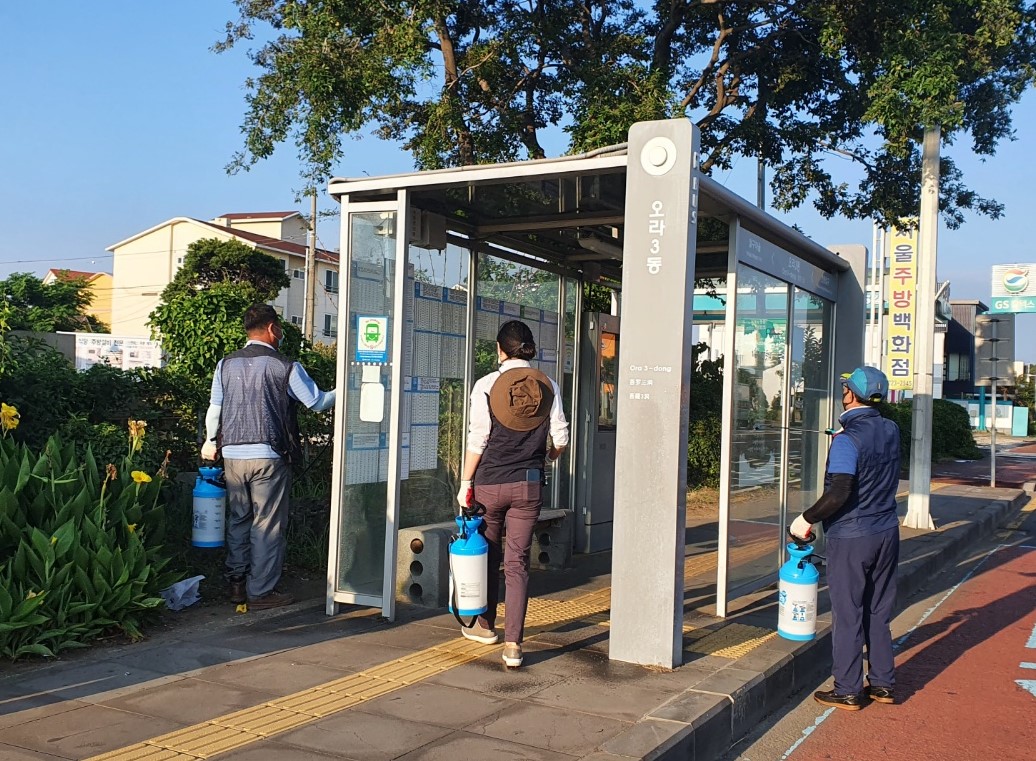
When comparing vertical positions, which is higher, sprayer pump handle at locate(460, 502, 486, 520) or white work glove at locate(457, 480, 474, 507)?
white work glove at locate(457, 480, 474, 507)

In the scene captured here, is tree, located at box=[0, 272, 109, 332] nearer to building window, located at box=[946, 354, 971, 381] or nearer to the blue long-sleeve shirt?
the blue long-sleeve shirt

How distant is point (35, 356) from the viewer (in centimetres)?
735

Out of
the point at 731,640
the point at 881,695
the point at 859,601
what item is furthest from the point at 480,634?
the point at 881,695

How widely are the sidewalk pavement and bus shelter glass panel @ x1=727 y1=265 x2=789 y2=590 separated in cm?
72

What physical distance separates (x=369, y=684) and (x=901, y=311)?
1406 centimetres

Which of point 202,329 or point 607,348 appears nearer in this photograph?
point 202,329

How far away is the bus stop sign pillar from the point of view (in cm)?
552

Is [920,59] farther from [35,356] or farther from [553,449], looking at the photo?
[35,356]

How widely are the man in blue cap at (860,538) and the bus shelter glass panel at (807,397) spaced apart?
2552mm

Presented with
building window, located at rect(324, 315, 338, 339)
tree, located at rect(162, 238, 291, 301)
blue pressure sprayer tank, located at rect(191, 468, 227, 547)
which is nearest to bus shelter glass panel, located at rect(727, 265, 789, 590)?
blue pressure sprayer tank, located at rect(191, 468, 227, 547)

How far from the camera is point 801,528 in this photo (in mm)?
5645

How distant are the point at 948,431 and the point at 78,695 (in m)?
28.3

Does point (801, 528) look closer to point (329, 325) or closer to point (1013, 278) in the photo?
point (1013, 278)

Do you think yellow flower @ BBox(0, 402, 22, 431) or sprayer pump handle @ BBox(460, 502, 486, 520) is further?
yellow flower @ BBox(0, 402, 22, 431)
